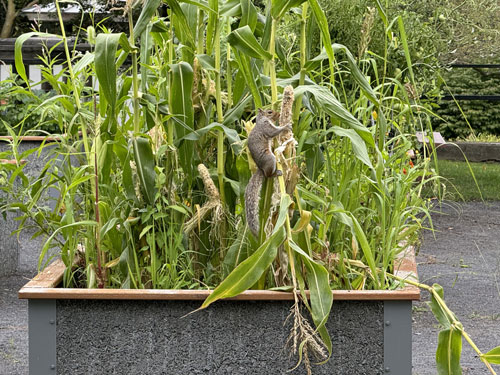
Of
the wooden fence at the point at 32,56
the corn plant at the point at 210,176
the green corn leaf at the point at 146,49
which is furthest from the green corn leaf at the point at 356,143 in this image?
the wooden fence at the point at 32,56

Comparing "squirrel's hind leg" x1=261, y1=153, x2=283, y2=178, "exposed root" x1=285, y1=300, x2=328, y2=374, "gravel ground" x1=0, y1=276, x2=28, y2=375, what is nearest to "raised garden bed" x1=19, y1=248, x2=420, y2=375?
"exposed root" x1=285, y1=300, x2=328, y2=374

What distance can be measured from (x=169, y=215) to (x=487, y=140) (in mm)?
10272

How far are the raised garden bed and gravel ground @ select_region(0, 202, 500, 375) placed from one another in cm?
49

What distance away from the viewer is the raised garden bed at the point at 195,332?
1779 millimetres

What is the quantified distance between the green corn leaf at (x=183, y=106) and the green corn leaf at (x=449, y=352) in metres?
0.75

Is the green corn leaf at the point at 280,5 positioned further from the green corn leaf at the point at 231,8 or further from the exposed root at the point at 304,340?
the exposed root at the point at 304,340

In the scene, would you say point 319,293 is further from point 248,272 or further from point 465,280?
point 465,280

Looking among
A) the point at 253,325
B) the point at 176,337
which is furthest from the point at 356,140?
the point at 176,337

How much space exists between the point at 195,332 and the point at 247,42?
2.21ft

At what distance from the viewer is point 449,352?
5.86 ft

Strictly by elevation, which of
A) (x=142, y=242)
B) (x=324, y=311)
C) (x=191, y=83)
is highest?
(x=191, y=83)

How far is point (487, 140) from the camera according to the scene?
458 inches

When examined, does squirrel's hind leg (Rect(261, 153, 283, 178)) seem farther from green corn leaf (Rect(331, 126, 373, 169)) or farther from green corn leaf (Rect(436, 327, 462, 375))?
green corn leaf (Rect(436, 327, 462, 375))

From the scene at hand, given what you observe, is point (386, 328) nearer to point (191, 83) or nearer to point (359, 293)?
point (359, 293)
